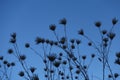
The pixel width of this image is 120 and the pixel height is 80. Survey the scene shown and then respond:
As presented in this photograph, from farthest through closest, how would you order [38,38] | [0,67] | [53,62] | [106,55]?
[0,67] → [38,38] → [53,62] → [106,55]

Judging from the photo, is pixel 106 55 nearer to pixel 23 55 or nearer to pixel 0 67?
pixel 23 55

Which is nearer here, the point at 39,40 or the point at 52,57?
the point at 52,57

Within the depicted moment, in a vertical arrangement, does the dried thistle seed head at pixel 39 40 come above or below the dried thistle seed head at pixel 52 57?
above

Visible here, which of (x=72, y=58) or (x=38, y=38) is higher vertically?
(x=38, y=38)

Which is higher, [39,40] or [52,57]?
[39,40]

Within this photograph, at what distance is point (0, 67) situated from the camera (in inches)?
341

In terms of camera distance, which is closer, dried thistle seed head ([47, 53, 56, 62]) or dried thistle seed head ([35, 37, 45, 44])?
dried thistle seed head ([47, 53, 56, 62])

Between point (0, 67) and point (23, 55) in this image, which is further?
point (0, 67)

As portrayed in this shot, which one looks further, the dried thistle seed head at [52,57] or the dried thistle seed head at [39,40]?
the dried thistle seed head at [39,40]

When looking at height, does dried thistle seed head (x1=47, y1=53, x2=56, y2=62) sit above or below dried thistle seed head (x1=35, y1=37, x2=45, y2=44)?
below

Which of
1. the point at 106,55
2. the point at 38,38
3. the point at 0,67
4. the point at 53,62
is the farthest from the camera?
the point at 0,67

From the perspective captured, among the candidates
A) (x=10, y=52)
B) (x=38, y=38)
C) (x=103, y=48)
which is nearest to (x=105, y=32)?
(x=103, y=48)

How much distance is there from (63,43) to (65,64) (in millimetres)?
1334

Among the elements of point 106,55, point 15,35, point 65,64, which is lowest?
point 106,55
